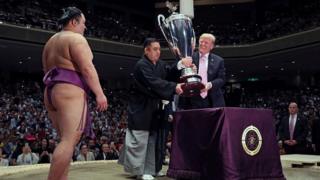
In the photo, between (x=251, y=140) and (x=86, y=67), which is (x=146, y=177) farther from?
(x=86, y=67)

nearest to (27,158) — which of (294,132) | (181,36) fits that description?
(294,132)

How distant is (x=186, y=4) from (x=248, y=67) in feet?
40.9

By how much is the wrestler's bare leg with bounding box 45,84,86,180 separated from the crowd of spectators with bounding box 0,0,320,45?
Result: 12.4 m

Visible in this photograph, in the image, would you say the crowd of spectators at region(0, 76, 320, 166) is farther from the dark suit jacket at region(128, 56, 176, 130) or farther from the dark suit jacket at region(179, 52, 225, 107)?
the dark suit jacket at region(128, 56, 176, 130)

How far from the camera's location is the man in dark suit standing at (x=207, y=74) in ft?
11.5

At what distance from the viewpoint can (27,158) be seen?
6.77 meters

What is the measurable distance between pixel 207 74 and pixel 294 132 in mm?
2359

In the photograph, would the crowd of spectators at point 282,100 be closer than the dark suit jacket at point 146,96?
No

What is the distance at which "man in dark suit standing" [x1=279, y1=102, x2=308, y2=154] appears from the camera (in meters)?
5.43

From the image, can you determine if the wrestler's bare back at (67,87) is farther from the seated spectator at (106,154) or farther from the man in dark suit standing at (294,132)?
the seated spectator at (106,154)

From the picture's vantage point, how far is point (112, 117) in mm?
14180

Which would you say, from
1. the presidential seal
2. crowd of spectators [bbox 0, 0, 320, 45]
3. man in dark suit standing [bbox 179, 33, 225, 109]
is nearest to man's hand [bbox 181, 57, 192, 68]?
man in dark suit standing [bbox 179, 33, 225, 109]

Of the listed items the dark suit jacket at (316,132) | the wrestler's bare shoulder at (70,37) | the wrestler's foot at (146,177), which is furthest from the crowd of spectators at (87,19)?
the wrestler's bare shoulder at (70,37)

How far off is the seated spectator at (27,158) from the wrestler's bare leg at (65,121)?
472 cm
